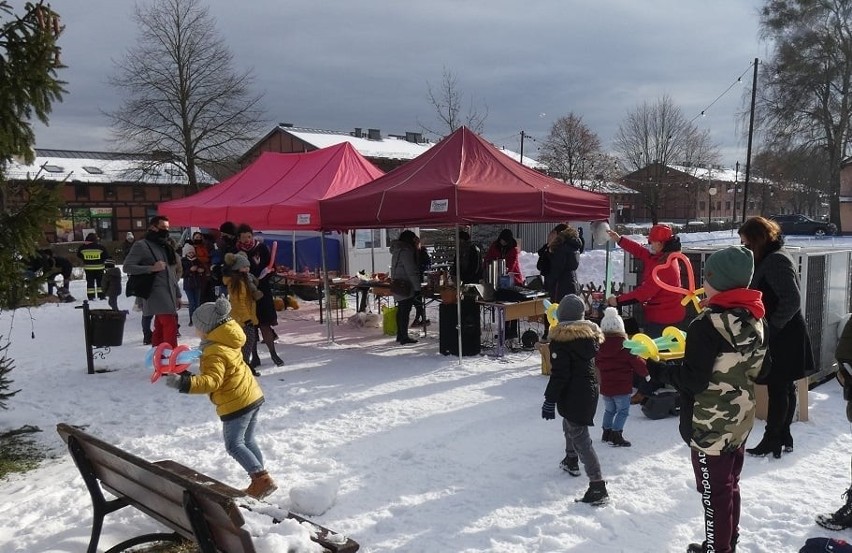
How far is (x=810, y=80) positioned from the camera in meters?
34.0

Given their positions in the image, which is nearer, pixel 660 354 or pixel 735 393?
pixel 735 393

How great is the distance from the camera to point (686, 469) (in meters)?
4.58

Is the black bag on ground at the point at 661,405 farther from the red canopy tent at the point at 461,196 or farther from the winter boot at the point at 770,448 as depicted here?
the red canopy tent at the point at 461,196

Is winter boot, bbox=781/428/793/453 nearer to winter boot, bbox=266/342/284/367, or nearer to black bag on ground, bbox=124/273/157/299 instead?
winter boot, bbox=266/342/284/367

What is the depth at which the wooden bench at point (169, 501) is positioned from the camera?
2.52 m

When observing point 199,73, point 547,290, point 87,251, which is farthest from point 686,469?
point 199,73

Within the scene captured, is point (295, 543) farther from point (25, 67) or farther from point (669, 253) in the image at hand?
point (669, 253)

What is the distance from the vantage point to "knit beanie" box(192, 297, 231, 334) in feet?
13.3

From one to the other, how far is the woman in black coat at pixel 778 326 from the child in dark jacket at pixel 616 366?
37.0 inches

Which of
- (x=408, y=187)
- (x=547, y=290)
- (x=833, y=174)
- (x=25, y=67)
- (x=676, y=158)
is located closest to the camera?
(x=25, y=67)

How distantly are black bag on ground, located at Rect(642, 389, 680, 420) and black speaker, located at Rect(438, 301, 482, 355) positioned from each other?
3.19 metres

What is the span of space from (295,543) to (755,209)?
293ft

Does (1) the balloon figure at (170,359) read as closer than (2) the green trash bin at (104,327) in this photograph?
Yes

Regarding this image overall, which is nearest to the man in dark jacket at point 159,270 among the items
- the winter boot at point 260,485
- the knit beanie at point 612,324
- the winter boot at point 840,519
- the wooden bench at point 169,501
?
the winter boot at point 260,485
